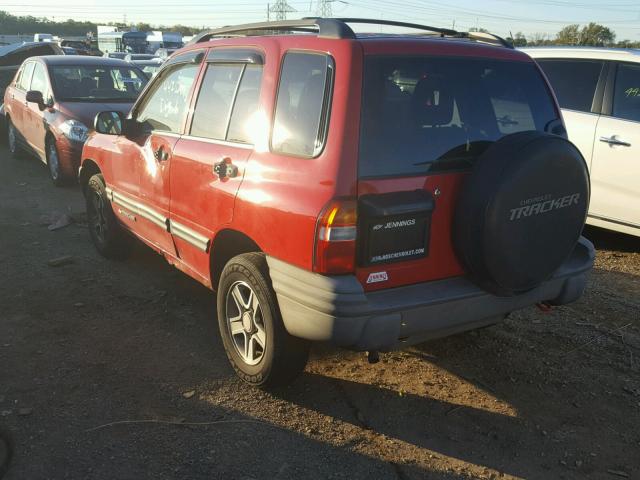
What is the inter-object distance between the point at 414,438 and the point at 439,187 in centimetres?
126

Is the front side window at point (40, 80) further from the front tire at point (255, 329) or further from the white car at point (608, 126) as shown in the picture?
the white car at point (608, 126)

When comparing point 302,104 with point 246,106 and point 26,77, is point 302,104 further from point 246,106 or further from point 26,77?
point 26,77

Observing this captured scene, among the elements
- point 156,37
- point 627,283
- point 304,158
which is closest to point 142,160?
point 304,158

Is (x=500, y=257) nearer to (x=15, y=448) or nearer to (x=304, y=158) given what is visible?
(x=304, y=158)

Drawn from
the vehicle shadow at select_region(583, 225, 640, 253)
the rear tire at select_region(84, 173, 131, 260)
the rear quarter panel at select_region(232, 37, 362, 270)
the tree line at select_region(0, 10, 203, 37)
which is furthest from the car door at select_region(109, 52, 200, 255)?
the tree line at select_region(0, 10, 203, 37)

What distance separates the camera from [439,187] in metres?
3.00

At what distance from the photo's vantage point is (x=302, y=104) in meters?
3.07

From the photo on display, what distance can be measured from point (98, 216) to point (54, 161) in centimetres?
355

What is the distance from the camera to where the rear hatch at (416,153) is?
9.36ft

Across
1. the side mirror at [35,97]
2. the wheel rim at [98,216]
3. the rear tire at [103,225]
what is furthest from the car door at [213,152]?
the side mirror at [35,97]

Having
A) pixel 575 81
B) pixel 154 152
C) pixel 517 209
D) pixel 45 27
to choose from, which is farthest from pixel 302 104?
pixel 45 27

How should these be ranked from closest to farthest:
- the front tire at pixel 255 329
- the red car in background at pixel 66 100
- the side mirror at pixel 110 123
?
the front tire at pixel 255 329 → the side mirror at pixel 110 123 → the red car in background at pixel 66 100

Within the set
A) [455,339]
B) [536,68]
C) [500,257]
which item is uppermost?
[536,68]

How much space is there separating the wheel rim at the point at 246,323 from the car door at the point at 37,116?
6.51 meters
